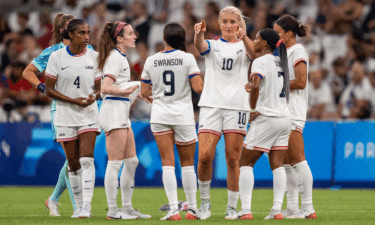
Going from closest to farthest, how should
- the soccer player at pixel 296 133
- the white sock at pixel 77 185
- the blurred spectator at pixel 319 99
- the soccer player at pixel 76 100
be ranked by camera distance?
the soccer player at pixel 296 133 < the soccer player at pixel 76 100 < the white sock at pixel 77 185 < the blurred spectator at pixel 319 99

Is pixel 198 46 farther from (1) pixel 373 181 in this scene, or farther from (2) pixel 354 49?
(2) pixel 354 49

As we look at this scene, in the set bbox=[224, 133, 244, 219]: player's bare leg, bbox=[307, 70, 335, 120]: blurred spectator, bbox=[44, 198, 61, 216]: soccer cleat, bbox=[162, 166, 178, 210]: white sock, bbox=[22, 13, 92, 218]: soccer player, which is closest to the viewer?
bbox=[162, 166, 178, 210]: white sock

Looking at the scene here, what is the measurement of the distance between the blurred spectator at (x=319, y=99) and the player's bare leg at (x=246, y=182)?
7.05 m

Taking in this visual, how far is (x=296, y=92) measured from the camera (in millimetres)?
6910

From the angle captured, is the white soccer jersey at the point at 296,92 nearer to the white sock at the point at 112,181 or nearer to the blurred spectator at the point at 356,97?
the white sock at the point at 112,181

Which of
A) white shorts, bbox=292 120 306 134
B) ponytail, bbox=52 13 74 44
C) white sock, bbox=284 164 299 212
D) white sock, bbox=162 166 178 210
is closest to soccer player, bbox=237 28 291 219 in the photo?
white shorts, bbox=292 120 306 134

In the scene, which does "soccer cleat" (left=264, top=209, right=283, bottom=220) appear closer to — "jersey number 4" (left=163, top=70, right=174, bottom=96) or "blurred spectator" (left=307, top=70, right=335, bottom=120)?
"jersey number 4" (left=163, top=70, right=174, bottom=96)

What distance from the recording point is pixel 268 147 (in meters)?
6.55

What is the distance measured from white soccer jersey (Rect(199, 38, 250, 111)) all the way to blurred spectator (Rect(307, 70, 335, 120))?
6958mm

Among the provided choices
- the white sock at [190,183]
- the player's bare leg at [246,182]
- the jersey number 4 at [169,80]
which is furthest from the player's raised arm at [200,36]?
the white sock at [190,183]

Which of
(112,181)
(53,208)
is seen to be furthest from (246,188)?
(53,208)

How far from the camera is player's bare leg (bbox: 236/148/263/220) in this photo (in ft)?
21.4

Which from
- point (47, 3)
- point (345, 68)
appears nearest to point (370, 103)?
point (345, 68)

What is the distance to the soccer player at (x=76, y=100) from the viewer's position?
6926mm
